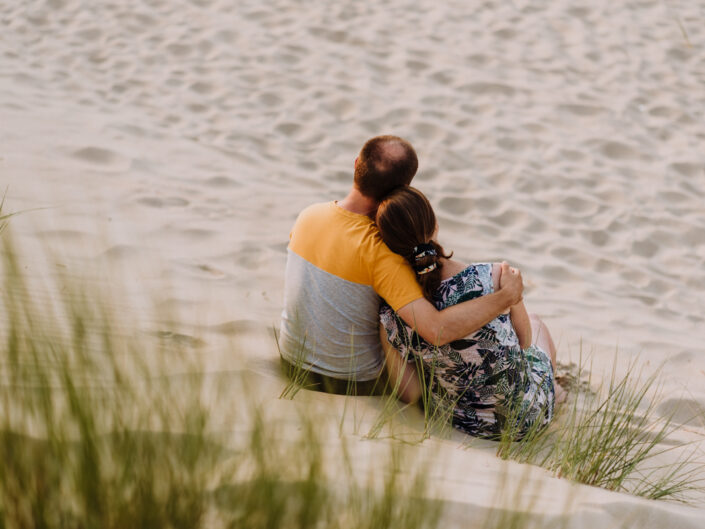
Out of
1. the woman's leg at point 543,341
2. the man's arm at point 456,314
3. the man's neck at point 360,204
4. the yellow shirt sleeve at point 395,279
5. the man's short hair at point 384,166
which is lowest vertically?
the woman's leg at point 543,341

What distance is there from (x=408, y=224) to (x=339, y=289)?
0.39m

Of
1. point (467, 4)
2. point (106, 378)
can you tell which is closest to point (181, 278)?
point (106, 378)

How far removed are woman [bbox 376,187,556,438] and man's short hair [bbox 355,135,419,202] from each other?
0.10 m

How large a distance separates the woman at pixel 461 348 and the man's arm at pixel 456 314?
0.19 feet

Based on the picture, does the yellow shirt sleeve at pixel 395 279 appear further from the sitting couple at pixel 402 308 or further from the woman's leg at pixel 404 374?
the woman's leg at pixel 404 374

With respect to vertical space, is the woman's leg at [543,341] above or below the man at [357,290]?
below

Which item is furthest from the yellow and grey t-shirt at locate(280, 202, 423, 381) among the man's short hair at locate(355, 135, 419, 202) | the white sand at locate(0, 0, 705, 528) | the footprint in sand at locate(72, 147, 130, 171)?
the footprint in sand at locate(72, 147, 130, 171)

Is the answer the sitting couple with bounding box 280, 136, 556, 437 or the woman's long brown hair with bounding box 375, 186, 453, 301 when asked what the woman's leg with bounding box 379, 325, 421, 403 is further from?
the woman's long brown hair with bounding box 375, 186, 453, 301

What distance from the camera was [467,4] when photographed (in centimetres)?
733

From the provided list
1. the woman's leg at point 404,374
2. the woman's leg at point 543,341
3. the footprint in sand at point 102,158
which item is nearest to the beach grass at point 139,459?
the woman's leg at point 404,374

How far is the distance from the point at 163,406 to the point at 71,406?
0.62 ft

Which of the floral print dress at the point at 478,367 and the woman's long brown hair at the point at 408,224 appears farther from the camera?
the floral print dress at the point at 478,367

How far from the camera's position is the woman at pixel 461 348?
246cm

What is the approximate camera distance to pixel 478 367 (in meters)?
2.62
